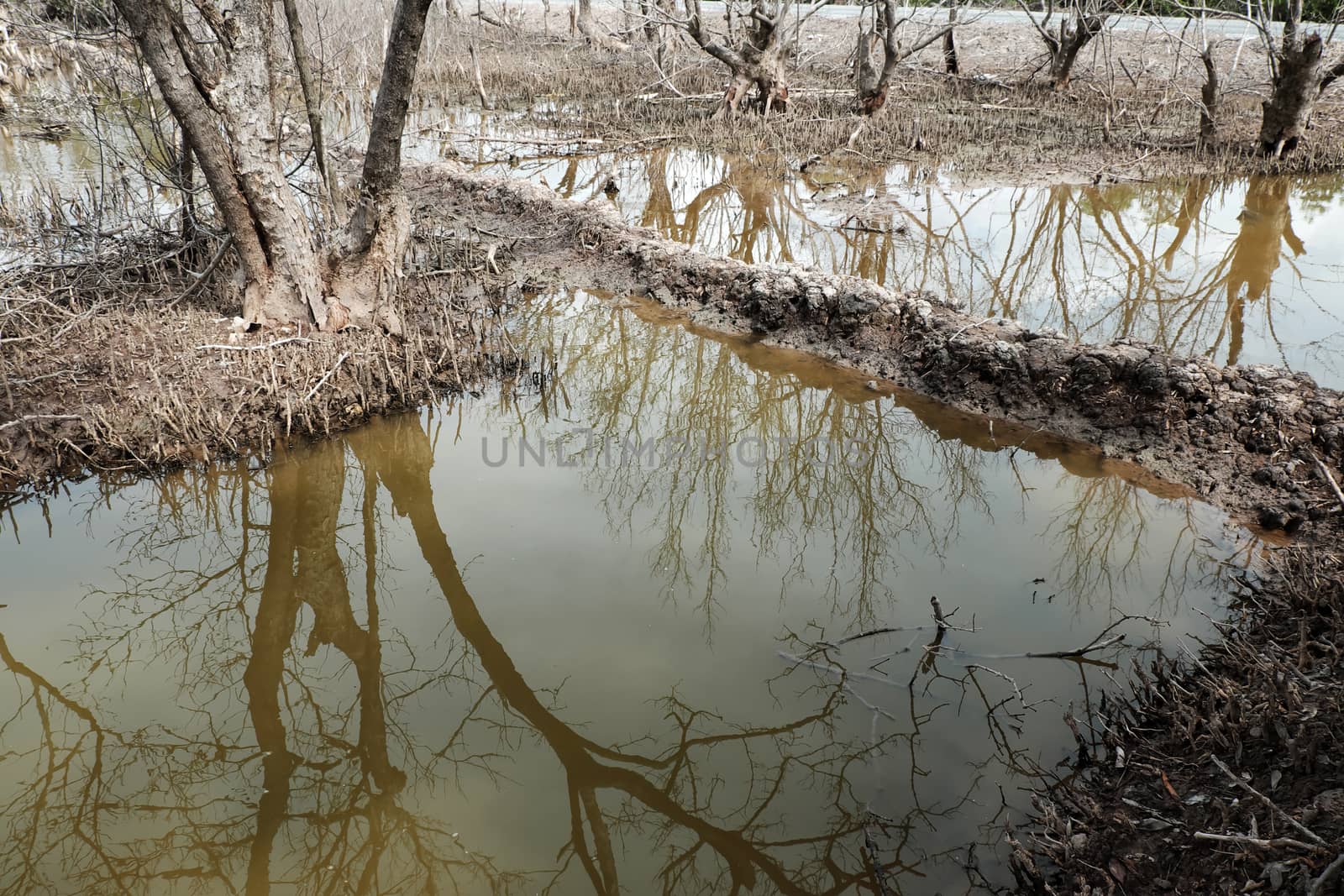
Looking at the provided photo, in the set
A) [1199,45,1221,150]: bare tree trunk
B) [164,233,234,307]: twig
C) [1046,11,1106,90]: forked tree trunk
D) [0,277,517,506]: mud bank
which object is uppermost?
[1046,11,1106,90]: forked tree trunk

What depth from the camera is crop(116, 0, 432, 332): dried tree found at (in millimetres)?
5488

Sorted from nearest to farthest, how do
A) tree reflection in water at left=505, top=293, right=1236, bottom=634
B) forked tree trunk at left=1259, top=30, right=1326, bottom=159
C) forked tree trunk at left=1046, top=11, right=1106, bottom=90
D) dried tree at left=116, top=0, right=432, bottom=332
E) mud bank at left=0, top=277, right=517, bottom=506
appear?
1. tree reflection in water at left=505, top=293, right=1236, bottom=634
2. mud bank at left=0, top=277, right=517, bottom=506
3. dried tree at left=116, top=0, right=432, bottom=332
4. forked tree trunk at left=1259, top=30, right=1326, bottom=159
5. forked tree trunk at left=1046, top=11, right=1106, bottom=90

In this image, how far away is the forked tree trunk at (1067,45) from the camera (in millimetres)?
15922

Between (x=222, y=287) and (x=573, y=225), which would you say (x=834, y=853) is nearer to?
(x=222, y=287)

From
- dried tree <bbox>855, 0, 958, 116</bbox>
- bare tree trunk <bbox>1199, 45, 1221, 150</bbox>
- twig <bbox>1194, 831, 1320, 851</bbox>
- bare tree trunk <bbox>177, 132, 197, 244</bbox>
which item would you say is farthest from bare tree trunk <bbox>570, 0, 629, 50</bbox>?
twig <bbox>1194, 831, 1320, 851</bbox>

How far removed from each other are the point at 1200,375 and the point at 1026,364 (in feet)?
3.41

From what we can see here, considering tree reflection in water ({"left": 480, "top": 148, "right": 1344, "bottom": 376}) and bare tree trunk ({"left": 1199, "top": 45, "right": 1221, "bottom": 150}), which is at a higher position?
bare tree trunk ({"left": 1199, "top": 45, "right": 1221, "bottom": 150})

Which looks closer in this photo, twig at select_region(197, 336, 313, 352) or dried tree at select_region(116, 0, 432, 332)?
dried tree at select_region(116, 0, 432, 332)

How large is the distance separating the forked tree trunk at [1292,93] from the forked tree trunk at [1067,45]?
434cm

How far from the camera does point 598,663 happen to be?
12.4 feet

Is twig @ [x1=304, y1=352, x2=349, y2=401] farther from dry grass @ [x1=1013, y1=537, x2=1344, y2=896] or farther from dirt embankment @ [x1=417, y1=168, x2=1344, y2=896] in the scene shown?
Answer: dry grass @ [x1=1013, y1=537, x2=1344, y2=896]

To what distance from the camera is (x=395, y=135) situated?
5.97 metres

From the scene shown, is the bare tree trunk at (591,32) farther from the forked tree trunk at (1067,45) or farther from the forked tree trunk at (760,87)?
the forked tree trunk at (1067,45)

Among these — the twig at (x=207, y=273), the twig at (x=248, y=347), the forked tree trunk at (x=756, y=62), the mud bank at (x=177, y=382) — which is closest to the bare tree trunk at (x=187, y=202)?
the twig at (x=207, y=273)
